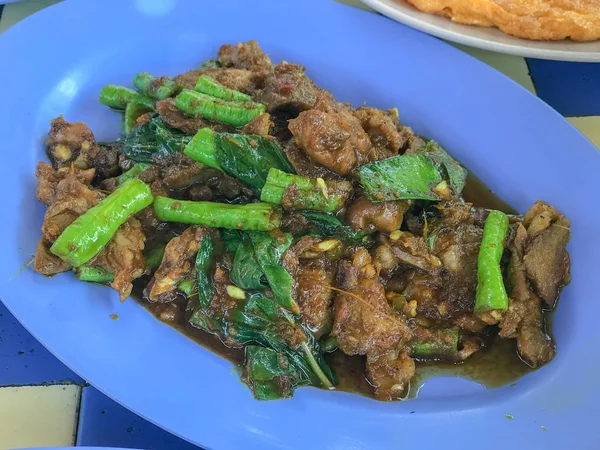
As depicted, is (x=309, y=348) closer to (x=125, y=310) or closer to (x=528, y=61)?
(x=125, y=310)

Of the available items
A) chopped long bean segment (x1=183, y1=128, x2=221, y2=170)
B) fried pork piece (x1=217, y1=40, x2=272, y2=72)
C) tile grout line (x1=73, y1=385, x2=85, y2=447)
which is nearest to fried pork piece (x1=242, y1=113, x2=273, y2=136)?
chopped long bean segment (x1=183, y1=128, x2=221, y2=170)

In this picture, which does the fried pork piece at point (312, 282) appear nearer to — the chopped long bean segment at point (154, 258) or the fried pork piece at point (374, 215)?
the fried pork piece at point (374, 215)

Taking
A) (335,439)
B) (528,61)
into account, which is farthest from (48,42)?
(528,61)

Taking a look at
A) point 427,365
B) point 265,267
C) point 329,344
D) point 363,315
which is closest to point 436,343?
point 427,365

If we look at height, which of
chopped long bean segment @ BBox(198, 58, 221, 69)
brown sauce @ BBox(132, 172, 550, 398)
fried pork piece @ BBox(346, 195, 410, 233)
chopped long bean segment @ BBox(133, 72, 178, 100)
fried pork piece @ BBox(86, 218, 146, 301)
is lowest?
brown sauce @ BBox(132, 172, 550, 398)

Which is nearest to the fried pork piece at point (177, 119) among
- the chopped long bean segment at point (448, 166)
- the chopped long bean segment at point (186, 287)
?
the chopped long bean segment at point (186, 287)

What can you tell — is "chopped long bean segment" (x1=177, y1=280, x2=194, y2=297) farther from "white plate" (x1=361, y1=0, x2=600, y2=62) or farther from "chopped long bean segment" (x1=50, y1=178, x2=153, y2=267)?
"white plate" (x1=361, y1=0, x2=600, y2=62)
